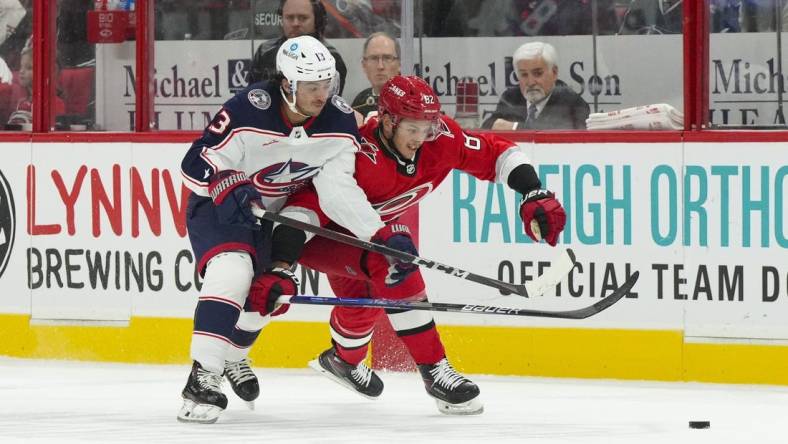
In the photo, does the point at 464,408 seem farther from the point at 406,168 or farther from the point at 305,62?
the point at 305,62

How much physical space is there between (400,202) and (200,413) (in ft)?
2.94

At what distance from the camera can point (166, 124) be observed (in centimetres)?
634

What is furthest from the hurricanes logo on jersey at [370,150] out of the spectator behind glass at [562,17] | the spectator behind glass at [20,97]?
the spectator behind glass at [20,97]

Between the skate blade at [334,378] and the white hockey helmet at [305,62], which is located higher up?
the white hockey helmet at [305,62]

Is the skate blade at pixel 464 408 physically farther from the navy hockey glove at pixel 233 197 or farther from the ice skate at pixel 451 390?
the navy hockey glove at pixel 233 197

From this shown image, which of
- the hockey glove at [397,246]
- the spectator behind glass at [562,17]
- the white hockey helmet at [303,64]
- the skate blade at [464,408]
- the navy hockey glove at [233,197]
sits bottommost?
the skate blade at [464,408]

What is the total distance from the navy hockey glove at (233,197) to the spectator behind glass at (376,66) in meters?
1.38

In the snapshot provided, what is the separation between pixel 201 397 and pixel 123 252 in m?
1.68

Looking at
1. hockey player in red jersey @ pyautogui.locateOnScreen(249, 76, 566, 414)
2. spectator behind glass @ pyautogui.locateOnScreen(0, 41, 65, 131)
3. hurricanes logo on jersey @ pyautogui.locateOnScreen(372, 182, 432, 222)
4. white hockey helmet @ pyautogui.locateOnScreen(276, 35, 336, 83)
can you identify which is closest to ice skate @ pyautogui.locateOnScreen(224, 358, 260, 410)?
hockey player in red jersey @ pyautogui.locateOnScreen(249, 76, 566, 414)

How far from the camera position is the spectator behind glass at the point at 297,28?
242 inches

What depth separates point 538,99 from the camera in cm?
593

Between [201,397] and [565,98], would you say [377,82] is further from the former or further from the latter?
[201,397]

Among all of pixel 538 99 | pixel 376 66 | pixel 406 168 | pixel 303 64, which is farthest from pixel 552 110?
pixel 303 64

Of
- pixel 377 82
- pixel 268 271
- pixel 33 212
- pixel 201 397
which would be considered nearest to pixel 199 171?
pixel 268 271
